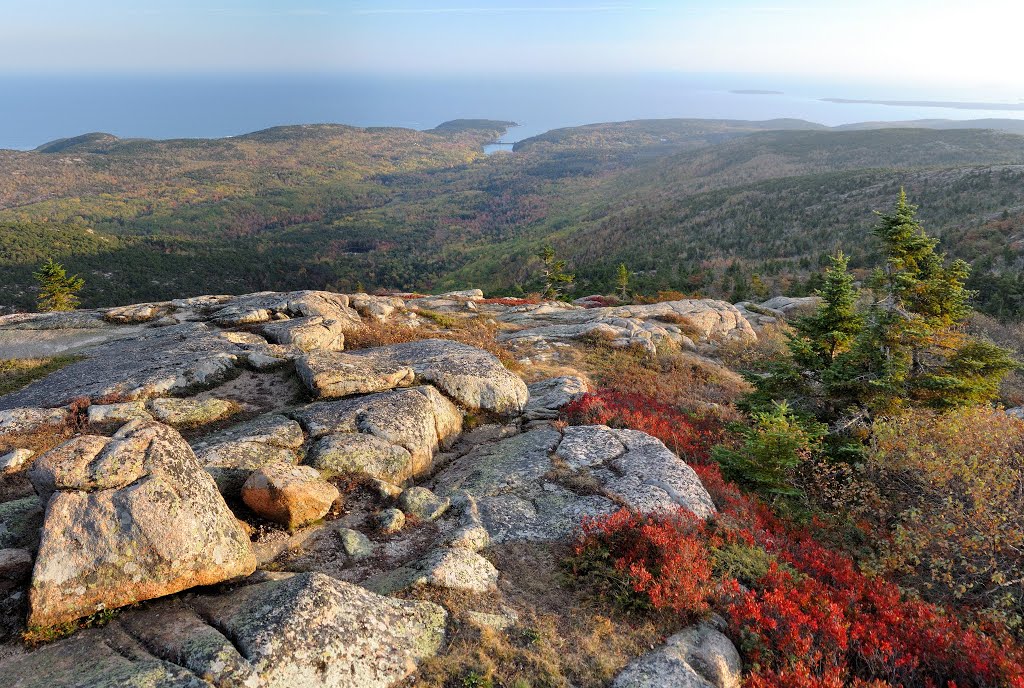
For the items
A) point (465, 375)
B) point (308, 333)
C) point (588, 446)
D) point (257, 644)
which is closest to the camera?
point (257, 644)

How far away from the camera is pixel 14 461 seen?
10.7 meters

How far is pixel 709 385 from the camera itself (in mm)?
23406

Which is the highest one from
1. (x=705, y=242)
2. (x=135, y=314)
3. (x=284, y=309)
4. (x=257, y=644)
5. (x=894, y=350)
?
(x=894, y=350)

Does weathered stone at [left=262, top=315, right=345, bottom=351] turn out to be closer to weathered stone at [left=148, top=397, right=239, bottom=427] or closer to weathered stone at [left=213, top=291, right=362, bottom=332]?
weathered stone at [left=213, top=291, right=362, bottom=332]

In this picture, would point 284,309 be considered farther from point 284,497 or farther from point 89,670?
point 89,670

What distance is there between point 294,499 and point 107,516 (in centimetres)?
306

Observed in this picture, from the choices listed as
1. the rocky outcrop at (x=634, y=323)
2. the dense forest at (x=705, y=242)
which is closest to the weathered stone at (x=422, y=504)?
the rocky outcrop at (x=634, y=323)

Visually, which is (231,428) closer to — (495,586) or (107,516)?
(107,516)

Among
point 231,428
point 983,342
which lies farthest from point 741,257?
point 231,428

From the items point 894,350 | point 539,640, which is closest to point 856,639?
point 539,640

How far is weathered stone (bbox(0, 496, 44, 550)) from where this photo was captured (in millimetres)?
8062

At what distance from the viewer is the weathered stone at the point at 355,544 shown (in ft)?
31.0

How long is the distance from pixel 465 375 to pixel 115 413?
9535 millimetres

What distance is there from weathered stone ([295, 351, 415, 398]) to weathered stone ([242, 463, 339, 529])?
491 centimetres
